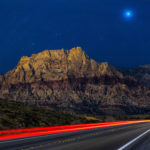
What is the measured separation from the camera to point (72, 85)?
151250 millimetres

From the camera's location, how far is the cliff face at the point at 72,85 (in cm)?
13596

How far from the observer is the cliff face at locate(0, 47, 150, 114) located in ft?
446

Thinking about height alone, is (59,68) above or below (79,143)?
above

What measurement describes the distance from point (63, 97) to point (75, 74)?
2687 centimetres

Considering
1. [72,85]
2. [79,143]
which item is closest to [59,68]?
[72,85]

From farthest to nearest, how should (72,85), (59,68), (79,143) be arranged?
(59,68) < (72,85) < (79,143)

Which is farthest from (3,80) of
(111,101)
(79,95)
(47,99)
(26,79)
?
(111,101)

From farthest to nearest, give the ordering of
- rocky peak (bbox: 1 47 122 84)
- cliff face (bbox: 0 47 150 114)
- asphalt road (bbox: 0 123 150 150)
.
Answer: rocky peak (bbox: 1 47 122 84), cliff face (bbox: 0 47 150 114), asphalt road (bbox: 0 123 150 150)

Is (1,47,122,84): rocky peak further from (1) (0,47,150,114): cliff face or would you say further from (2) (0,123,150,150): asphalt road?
(2) (0,123,150,150): asphalt road

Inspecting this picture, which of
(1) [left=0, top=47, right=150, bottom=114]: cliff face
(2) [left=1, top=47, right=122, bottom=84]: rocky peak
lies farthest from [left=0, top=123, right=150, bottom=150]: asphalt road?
(2) [left=1, top=47, right=122, bottom=84]: rocky peak

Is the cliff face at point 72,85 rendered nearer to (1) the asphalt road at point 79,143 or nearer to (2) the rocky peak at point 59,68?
(2) the rocky peak at point 59,68

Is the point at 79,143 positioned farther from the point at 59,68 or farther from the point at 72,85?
the point at 59,68

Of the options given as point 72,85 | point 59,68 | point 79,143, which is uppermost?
point 59,68

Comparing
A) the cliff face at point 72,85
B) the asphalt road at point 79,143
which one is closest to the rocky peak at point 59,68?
the cliff face at point 72,85
